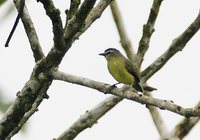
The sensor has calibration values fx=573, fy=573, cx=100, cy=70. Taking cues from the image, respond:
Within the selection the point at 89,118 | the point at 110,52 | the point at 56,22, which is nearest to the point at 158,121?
the point at 89,118

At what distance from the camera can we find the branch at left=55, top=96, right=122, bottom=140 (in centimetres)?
563

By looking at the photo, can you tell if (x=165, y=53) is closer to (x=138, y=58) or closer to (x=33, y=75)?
(x=138, y=58)

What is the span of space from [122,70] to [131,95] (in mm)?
2690

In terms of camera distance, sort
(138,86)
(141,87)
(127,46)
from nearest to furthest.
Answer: (141,87), (138,86), (127,46)

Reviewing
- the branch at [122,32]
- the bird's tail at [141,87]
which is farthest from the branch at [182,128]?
the branch at [122,32]

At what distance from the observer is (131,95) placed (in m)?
4.16

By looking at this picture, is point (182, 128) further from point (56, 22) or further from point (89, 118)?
point (56, 22)

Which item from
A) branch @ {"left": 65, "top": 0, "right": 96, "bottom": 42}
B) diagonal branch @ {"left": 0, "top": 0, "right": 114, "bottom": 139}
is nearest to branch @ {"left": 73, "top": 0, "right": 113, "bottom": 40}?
diagonal branch @ {"left": 0, "top": 0, "right": 114, "bottom": 139}

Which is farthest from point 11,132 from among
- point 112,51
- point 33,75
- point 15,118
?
point 112,51

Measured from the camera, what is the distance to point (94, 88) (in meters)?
4.31

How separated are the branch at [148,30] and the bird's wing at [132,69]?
1.34 ft

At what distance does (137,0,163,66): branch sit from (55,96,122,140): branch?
0.56m

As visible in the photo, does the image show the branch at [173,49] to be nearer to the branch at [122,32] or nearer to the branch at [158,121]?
the branch at [158,121]

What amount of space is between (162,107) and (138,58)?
2.00 metres
